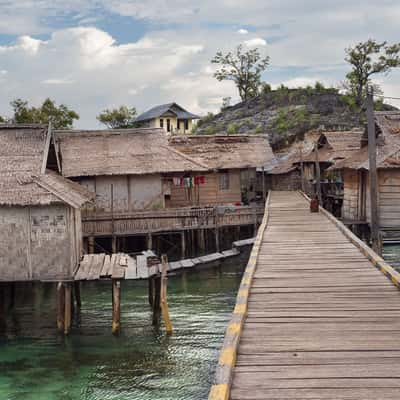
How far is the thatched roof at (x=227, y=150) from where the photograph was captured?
111 ft

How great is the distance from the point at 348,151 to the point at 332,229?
18204 mm

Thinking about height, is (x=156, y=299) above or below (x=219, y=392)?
below

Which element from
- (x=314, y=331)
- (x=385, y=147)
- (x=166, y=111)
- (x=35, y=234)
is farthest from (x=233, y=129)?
(x=314, y=331)

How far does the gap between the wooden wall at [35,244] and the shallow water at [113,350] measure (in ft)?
5.56

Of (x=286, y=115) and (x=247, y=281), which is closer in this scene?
(x=247, y=281)

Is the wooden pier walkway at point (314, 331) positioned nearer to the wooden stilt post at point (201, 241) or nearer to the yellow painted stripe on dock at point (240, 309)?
the yellow painted stripe on dock at point (240, 309)

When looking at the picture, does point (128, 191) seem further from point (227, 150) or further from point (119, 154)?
point (227, 150)

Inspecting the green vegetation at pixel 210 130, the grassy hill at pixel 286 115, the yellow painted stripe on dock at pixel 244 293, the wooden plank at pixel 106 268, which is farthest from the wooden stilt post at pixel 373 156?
the green vegetation at pixel 210 130

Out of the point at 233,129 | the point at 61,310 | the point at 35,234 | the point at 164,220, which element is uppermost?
the point at 233,129

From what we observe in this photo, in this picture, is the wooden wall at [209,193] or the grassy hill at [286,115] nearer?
the wooden wall at [209,193]

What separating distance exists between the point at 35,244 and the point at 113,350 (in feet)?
12.3

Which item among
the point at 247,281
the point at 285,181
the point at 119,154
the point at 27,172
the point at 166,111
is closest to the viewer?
the point at 247,281

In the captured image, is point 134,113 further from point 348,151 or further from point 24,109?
point 348,151

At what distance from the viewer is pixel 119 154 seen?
29344 mm
